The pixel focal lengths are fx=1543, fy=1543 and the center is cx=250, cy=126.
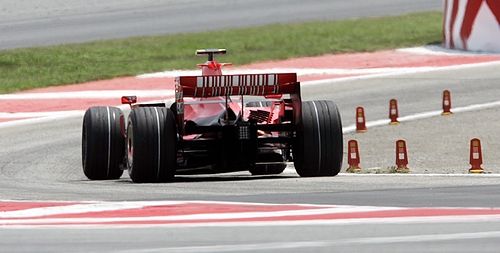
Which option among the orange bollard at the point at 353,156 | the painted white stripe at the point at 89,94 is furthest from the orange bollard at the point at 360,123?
the painted white stripe at the point at 89,94

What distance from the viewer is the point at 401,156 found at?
18.3m

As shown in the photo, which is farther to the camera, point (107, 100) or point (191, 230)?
point (107, 100)

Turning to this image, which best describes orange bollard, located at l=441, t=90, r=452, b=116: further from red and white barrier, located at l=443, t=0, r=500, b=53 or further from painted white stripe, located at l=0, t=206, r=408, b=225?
painted white stripe, located at l=0, t=206, r=408, b=225

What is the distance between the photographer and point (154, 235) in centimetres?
1072

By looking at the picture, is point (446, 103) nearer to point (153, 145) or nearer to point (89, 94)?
point (89, 94)

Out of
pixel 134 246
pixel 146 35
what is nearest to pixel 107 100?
pixel 146 35

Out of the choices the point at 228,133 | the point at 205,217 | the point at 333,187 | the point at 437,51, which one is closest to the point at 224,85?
the point at 228,133

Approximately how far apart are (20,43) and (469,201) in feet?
72.0

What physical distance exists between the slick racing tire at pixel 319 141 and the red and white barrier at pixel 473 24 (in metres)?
13.1

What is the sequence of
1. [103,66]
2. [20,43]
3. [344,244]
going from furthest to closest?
[20,43] → [103,66] → [344,244]

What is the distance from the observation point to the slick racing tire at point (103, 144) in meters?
17.6

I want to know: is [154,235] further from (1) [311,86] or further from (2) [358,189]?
(1) [311,86]

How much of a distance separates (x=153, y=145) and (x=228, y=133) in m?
0.87

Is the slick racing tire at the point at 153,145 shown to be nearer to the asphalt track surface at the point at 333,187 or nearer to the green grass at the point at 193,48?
the asphalt track surface at the point at 333,187
